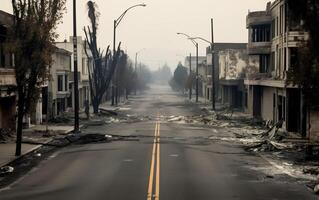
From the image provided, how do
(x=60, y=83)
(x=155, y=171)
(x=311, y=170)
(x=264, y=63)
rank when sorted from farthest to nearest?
(x=60, y=83) < (x=264, y=63) < (x=311, y=170) < (x=155, y=171)

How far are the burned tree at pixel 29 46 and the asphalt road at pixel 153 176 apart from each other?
108 inches

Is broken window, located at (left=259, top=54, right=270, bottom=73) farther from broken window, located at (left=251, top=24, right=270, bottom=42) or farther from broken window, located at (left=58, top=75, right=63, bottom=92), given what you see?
broken window, located at (left=58, top=75, right=63, bottom=92)

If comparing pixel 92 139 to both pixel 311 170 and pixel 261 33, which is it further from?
pixel 261 33

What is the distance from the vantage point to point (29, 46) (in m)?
23.1

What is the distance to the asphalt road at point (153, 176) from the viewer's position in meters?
15.0

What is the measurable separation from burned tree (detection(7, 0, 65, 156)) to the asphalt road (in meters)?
2.75

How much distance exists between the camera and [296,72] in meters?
16.8

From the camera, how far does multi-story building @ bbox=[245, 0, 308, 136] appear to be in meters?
36.1

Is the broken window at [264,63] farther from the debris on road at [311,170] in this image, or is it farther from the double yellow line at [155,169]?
the debris on road at [311,170]

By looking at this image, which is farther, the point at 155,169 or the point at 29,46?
the point at 29,46

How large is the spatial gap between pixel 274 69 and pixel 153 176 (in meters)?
29.8

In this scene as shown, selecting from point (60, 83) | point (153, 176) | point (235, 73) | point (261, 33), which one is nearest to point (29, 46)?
point (153, 176)

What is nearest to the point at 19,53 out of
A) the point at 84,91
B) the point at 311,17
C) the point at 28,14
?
the point at 28,14

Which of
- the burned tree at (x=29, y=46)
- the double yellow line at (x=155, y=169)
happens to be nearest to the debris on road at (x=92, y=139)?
the double yellow line at (x=155, y=169)
